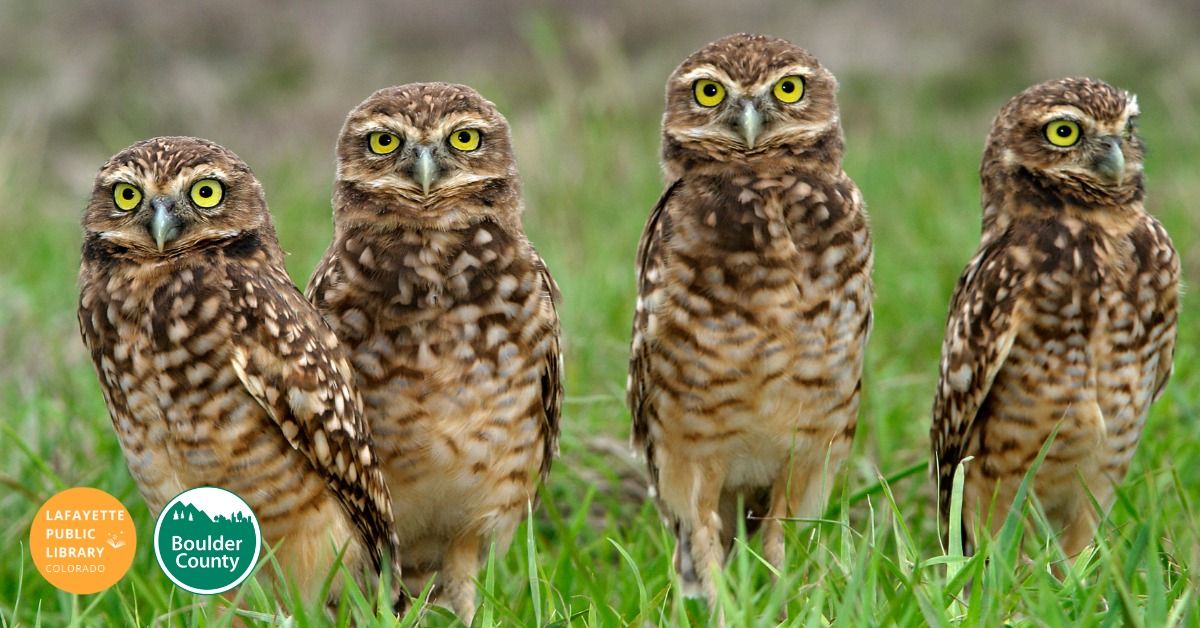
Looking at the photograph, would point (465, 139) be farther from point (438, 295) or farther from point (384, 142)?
point (438, 295)

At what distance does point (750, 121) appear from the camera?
11.6ft

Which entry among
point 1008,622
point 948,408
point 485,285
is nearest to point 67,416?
point 485,285

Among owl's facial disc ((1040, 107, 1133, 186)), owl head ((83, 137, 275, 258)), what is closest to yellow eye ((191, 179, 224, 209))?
owl head ((83, 137, 275, 258))

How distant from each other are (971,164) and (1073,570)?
6.92 meters

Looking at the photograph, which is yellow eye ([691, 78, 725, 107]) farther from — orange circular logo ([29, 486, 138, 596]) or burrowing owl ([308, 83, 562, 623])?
orange circular logo ([29, 486, 138, 596])

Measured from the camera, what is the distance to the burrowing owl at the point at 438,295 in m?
3.39

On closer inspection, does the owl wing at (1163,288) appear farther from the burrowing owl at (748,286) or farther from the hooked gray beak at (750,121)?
the hooked gray beak at (750,121)

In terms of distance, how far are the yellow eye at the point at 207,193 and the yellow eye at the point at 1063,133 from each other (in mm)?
2043

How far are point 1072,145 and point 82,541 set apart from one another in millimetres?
2544

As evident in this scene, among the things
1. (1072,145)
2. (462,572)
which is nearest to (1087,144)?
(1072,145)

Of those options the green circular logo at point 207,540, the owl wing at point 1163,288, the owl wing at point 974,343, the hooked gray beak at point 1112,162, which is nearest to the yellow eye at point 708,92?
the owl wing at point 974,343

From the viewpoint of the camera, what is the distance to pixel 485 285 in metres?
3.43

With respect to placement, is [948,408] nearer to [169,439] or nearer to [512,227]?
[512,227]

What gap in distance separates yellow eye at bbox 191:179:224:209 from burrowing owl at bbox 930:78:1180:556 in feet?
6.21
